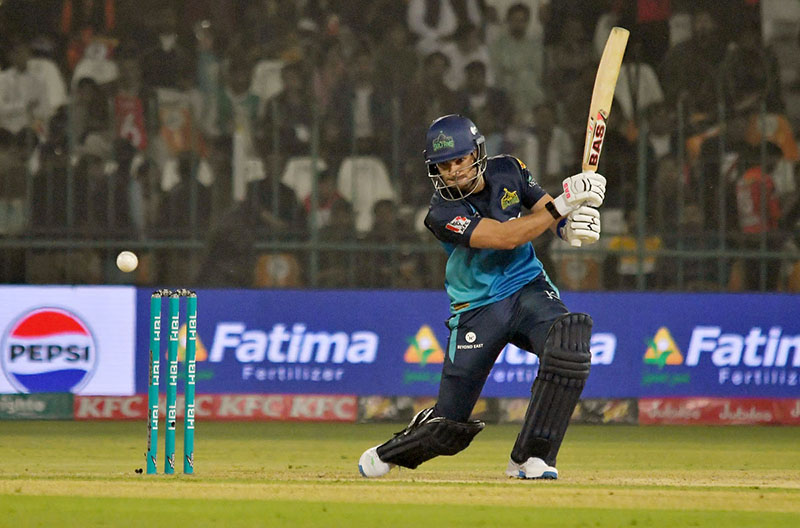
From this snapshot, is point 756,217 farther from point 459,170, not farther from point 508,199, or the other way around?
point 459,170

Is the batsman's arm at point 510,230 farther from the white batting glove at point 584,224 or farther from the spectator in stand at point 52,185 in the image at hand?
the spectator in stand at point 52,185

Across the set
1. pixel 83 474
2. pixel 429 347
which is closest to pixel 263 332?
pixel 429 347

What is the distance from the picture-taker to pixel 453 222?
18.3ft

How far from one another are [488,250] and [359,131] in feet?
18.8

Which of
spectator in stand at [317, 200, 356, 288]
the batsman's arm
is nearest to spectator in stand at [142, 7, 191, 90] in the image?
spectator in stand at [317, 200, 356, 288]

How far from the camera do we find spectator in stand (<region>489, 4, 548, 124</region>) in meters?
11.6

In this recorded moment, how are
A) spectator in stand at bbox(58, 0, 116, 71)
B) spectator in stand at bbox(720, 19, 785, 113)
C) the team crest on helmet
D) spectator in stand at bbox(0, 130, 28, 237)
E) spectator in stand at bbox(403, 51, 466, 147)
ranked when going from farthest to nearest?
1. spectator in stand at bbox(58, 0, 116, 71)
2. spectator in stand at bbox(720, 19, 785, 113)
3. spectator in stand at bbox(403, 51, 466, 147)
4. spectator in stand at bbox(0, 130, 28, 237)
5. the team crest on helmet

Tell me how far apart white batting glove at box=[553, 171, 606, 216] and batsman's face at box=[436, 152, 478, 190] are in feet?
1.37

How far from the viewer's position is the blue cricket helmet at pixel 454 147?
5.61 meters

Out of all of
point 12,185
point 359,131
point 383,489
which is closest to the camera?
point 383,489

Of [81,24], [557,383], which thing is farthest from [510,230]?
[81,24]

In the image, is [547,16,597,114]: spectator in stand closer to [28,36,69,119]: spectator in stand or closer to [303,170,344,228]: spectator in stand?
[303,170,344,228]: spectator in stand

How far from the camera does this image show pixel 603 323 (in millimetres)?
10266

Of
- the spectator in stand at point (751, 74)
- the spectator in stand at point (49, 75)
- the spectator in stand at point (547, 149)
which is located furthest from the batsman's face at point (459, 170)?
the spectator in stand at point (49, 75)
